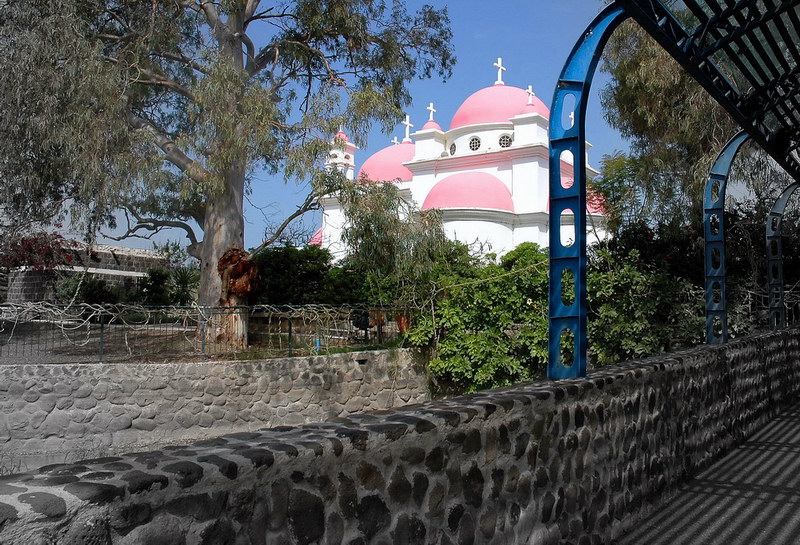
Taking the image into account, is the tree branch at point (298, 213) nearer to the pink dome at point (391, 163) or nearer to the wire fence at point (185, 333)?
the wire fence at point (185, 333)

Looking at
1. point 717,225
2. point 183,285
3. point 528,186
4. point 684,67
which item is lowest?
point 183,285

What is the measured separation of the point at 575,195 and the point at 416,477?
2.38 meters

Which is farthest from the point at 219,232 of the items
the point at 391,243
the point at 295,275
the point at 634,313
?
the point at 634,313

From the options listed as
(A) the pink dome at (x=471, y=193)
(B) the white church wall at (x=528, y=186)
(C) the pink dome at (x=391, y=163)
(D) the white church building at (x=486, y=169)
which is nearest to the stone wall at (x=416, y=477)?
(D) the white church building at (x=486, y=169)

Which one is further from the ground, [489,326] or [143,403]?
[489,326]

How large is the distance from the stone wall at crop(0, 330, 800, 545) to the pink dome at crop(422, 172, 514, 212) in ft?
72.5

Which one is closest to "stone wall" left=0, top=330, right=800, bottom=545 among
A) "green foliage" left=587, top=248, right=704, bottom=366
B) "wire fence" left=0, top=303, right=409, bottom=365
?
"green foliage" left=587, top=248, right=704, bottom=366

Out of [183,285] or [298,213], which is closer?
[298,213]

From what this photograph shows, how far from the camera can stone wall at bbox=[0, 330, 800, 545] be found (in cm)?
161

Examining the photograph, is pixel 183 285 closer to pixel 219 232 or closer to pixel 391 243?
pixel 219 232

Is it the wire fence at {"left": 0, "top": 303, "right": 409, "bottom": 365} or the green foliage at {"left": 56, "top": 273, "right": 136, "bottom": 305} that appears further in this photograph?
the green foliage at {"left": 56, "top": 273, "right": 136, "bottom": 305}

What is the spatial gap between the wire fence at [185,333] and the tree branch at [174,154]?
8.93ft

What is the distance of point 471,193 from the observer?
89.3 ft

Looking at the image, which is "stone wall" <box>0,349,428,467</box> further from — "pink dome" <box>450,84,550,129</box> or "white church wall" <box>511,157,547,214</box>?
"pink dome" <box>450,84,550,129</box>
